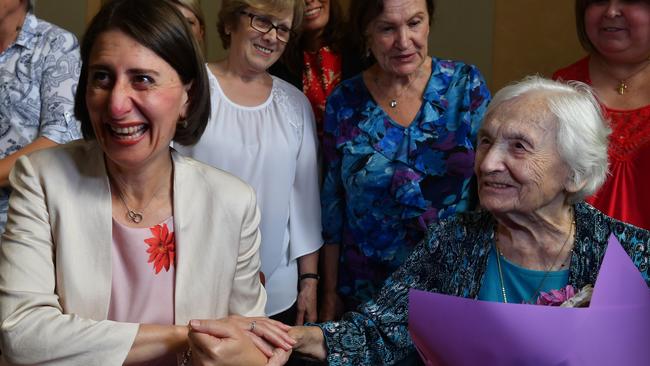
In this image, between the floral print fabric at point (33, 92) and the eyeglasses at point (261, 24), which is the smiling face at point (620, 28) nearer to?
the eyeglasses at point (261, 24)

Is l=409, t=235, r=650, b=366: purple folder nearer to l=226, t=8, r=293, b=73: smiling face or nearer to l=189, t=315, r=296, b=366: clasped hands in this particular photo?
l=189, t=315, r=296, b=366: clasped hands

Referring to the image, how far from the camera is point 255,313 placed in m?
1.88

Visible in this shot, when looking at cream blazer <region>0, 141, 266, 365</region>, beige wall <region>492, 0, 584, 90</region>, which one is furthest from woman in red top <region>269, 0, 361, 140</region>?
beige wall <region>492, 0, 584, 90</region>

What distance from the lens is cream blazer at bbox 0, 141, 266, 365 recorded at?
161 cm

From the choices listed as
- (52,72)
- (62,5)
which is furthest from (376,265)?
(62,5)

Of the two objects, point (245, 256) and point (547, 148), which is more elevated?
point (547, 148)

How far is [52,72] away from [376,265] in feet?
3.54

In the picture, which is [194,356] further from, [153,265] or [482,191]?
[482,191]

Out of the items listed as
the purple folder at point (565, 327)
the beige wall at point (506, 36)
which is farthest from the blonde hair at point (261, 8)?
the beige wall at point (506, 36)

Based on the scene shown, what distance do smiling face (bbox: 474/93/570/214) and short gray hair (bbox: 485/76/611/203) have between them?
0.02 metres

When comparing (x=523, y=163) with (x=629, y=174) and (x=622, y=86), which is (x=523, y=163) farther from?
(x=622, y=86)

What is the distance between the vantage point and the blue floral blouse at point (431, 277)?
1.82m

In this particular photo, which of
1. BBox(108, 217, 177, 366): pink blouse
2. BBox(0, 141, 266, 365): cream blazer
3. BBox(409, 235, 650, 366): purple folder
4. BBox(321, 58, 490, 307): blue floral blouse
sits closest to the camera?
→ BBox(409, 235, 650, 366): purple folder

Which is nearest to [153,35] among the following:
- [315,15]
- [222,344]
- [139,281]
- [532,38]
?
[139,281]
